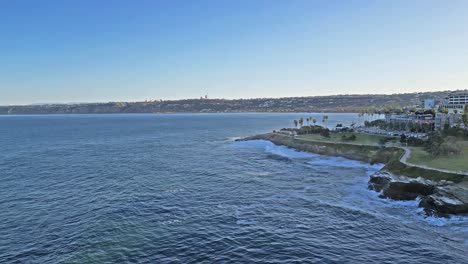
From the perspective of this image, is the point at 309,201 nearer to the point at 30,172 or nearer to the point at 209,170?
the point at 209,170

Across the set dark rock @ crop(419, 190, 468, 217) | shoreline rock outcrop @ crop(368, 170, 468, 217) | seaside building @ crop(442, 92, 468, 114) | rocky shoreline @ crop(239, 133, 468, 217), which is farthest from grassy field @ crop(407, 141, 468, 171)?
seaside building @ crop(442, 92, 468, 114)

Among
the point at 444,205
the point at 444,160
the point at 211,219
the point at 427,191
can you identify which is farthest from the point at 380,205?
the point at 211,219

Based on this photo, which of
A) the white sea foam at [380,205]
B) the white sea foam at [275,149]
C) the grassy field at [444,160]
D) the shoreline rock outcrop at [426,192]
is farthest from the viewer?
the white sea foam at [275,149]

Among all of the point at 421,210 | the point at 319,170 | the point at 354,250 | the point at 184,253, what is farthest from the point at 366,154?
the point at 184,253

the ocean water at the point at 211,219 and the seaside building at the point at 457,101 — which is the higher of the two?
the seaside building at the point at 457,101

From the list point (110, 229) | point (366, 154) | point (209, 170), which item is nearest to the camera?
point (110, 229)

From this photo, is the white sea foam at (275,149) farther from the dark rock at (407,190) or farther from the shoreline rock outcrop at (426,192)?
the dark rock at (407,190)

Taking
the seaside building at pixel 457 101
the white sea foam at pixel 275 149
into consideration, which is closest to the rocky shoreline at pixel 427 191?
the white sea foam at pixel 275 149

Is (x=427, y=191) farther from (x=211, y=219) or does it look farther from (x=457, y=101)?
(x=457, y=101)

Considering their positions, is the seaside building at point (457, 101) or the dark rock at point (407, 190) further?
the seaside building at point (457, 101)
